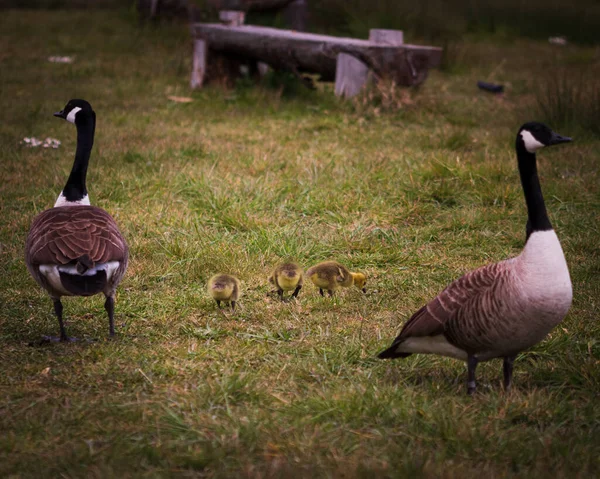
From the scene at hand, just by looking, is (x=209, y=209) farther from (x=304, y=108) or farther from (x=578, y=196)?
(x=304, y=108)

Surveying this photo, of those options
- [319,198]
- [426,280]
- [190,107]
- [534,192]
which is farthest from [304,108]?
[534,192]

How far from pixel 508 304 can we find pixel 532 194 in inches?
25.7

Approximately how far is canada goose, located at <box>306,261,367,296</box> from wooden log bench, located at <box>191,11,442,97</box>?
5.57 meters

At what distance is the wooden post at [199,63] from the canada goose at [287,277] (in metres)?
7.54

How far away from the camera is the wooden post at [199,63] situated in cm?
1171

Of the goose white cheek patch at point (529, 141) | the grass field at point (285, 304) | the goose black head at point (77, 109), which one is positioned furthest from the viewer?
the goose black head at point (77, 109)

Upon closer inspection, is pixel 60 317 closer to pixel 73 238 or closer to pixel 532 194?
pixel 73 238

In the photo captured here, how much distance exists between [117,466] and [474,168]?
5.14m

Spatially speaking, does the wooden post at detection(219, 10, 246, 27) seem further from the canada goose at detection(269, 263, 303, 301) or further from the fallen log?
the canada goose at detection(269, 263, 303, 301)

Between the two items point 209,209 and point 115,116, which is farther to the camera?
point 115,116

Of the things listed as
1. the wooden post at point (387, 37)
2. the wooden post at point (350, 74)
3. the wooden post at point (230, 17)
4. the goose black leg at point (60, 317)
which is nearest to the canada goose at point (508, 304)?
the goose black leg at point (60, 317)

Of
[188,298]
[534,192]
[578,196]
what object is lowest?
[188,298]

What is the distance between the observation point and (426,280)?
5.39 m

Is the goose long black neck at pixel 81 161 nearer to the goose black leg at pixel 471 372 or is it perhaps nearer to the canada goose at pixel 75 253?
the canada goose at pixel 75 253
